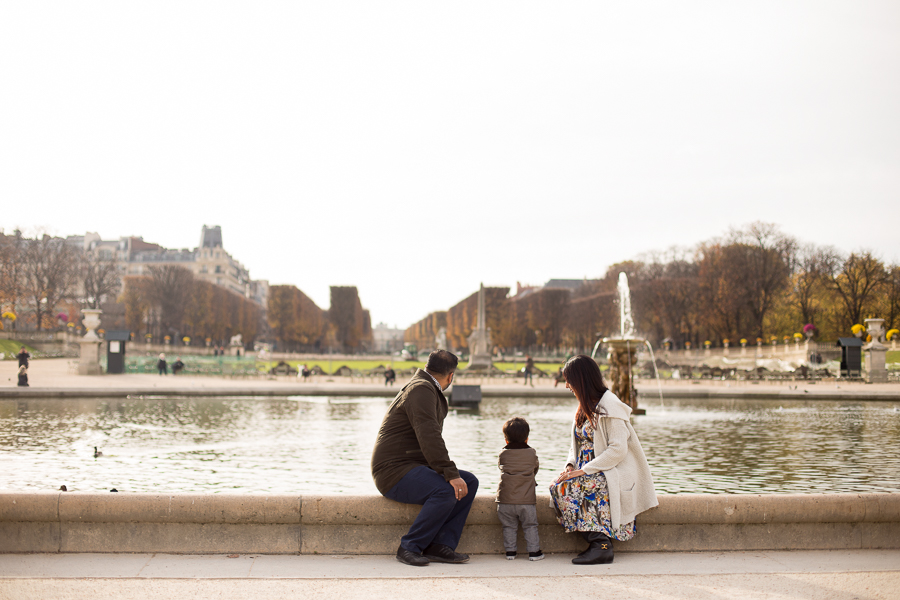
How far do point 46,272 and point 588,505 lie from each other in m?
66.3

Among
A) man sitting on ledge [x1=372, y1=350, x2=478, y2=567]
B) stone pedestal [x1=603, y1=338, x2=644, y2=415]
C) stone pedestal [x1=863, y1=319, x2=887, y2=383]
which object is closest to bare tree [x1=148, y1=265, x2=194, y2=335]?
stone pedestal [x1=863, y1=319, x2=887, y2=383]

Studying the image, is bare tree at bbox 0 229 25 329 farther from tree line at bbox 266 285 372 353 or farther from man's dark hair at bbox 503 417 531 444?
man's dark hair at bbox 503 417 531 444

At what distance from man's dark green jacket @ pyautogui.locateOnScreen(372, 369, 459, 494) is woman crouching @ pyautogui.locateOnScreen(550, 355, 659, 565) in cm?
81

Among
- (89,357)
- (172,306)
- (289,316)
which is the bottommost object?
(89,357)

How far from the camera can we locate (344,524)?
5039 millimetres

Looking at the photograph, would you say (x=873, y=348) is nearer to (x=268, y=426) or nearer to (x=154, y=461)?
(x=268, y=426)

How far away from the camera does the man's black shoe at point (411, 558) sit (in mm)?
4699

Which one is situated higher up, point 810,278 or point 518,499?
point 810,278

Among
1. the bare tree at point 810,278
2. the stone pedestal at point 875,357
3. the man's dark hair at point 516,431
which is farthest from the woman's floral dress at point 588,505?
the bare tree at point 810,278

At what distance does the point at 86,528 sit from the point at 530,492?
293 centimetres

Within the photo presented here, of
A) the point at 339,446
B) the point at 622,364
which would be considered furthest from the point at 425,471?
the point at 622,364

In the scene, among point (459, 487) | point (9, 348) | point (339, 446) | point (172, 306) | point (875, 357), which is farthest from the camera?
point (172, 306)

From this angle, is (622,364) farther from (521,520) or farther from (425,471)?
(425,471)

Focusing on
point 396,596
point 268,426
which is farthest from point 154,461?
point 396,596
